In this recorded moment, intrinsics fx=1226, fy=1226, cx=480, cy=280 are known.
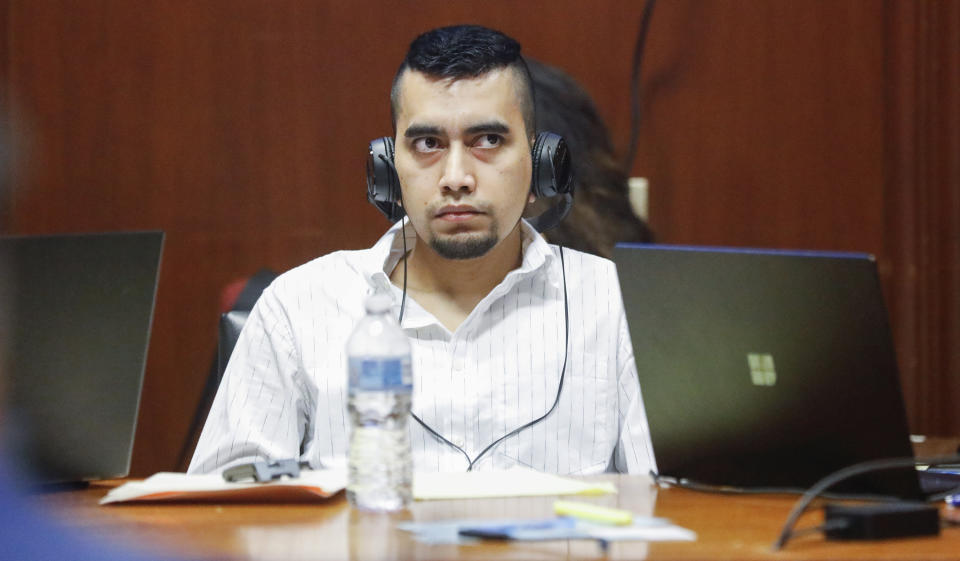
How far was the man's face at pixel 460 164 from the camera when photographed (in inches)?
71.8

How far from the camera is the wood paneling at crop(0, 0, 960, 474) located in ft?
9.95

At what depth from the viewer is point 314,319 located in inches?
73.1

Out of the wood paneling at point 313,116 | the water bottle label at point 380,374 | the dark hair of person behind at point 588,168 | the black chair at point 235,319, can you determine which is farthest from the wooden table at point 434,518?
the wood paneling at point 313,116

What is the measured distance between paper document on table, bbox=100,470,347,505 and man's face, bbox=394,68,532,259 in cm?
59

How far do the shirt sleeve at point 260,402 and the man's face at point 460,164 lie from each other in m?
0.27

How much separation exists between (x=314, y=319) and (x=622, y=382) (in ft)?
1.57

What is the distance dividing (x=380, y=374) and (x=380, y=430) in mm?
58

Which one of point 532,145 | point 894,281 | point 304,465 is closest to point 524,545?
point 304,465

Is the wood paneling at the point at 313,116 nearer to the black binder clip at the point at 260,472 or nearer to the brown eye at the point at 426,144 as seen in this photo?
the brown eye at the point at 426,144

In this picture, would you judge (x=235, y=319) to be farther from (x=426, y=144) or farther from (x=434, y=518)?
(x=434, y=518)

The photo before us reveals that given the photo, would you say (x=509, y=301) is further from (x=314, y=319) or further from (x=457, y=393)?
(x=314, y=319)

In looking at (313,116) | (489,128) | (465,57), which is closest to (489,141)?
(489,128)

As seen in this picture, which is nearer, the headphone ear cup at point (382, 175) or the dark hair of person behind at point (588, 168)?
the headphone ear cup at point (382, 175)

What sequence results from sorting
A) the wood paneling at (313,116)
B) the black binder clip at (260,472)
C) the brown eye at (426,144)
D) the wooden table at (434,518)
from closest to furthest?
the wooden table at (434,518), the black binder clip at (260,472), the brown eye at (426,144), the wood paneling at (313,116)
